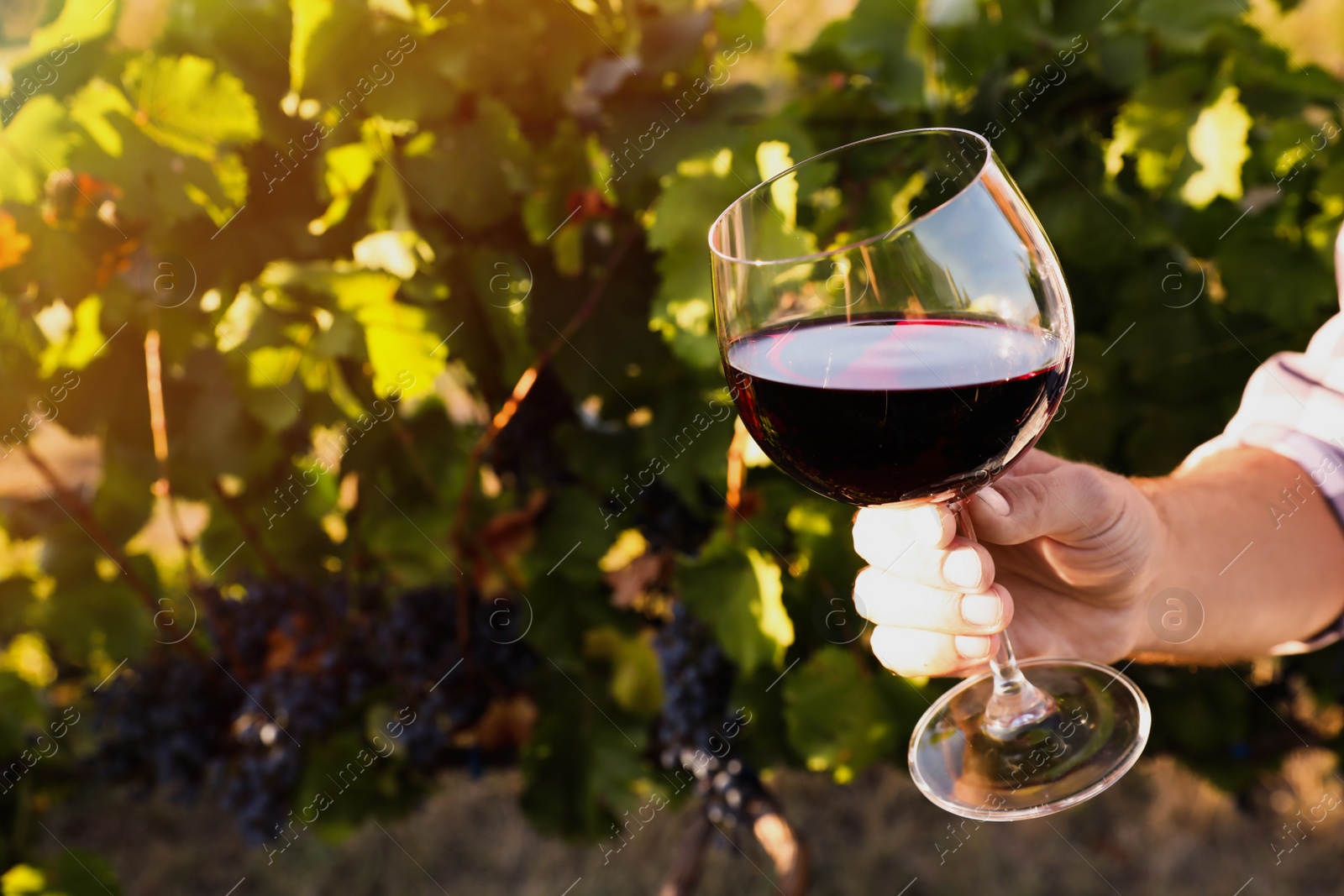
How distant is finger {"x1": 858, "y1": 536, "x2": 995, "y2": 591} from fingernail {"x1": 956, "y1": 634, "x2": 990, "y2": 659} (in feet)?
0.29

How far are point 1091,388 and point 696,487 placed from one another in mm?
508

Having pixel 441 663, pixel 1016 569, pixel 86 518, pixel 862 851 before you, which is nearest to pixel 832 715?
pixel 1016 569

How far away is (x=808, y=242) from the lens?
3.17 ft

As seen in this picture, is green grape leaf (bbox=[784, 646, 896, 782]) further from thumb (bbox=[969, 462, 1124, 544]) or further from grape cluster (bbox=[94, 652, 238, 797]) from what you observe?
grape cluster (bbox=[94, 652, 238, 797])

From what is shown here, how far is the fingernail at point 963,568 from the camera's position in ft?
2.65

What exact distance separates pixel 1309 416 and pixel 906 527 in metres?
0.58

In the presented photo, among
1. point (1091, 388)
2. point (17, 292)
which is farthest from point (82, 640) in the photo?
point (1091, 388)

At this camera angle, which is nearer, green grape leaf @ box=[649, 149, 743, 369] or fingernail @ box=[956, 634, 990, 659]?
fingernail @ box=[956, 634, 990, 659]

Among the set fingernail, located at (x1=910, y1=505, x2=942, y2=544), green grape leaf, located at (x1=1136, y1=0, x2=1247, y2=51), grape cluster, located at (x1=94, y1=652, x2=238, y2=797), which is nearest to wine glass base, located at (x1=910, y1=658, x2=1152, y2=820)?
fingernail, located at (x1=910, y1=505, x2=942, y2=544)

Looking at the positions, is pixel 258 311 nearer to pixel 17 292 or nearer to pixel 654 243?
pixel 17 292

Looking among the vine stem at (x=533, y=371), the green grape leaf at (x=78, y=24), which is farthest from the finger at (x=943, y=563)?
the green grape leaf at (x=78, y=24)

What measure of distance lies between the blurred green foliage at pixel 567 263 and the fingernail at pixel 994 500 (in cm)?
33

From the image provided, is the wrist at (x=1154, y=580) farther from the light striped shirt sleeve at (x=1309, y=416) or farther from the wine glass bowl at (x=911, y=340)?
the wine glass bowl at (x=911, y=340)

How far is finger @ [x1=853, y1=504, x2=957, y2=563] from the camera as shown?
83 centimetres
